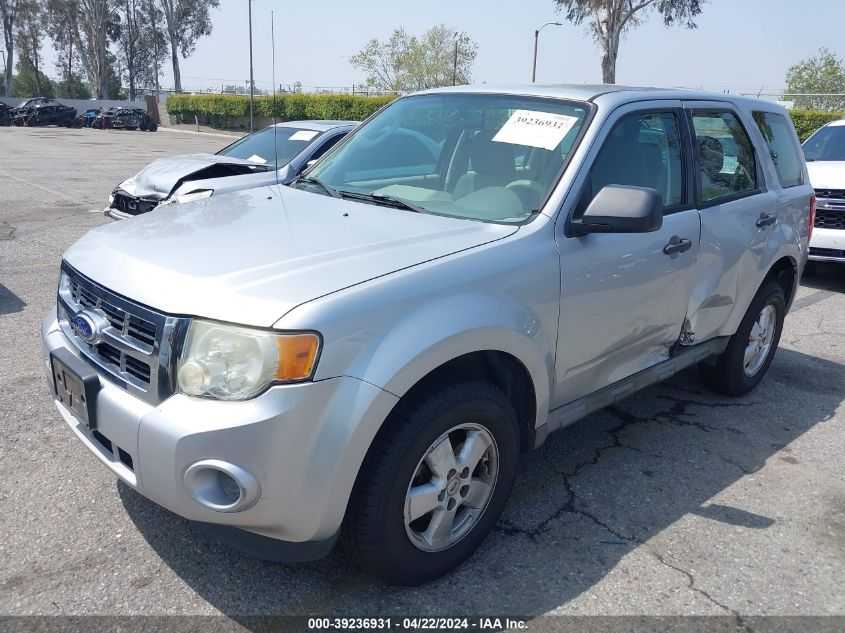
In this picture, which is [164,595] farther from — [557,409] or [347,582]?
[557,409]

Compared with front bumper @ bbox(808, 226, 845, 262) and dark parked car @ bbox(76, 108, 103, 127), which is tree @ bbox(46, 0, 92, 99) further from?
front bumper @ bbox(808, 226, 845, 262)

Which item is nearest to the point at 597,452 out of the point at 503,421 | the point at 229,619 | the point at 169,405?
the point at 503,421

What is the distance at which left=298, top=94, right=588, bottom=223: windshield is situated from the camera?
320 centimetres

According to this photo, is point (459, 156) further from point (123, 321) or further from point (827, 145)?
point (827, 145)

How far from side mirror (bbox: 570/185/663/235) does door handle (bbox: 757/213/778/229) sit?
1627mm

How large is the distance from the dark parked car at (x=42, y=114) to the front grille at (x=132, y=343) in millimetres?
44144

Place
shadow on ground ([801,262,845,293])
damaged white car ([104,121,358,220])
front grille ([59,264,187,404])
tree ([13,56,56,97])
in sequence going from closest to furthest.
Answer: front grille ([59,264,187,404]) < damaged white car ([104,121,358,220]) < shadow on ground ([801,262,845,293]) < tree ([13,56,56,97])

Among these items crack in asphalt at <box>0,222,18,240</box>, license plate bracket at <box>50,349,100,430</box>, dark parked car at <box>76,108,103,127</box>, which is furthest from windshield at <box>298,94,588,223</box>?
dark parked car at <box>76,108,103,127</box>

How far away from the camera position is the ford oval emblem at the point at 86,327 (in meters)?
2.57

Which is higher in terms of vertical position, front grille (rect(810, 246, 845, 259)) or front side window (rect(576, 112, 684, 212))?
front side window (rect(576, 112, 684, 212))

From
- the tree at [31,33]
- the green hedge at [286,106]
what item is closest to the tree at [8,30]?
the tree at [31,33]

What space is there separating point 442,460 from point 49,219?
372 inches

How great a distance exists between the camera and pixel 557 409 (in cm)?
320

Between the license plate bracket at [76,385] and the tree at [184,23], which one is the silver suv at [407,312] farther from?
the tree at [184,23]
